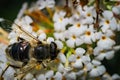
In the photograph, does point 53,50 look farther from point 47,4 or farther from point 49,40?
point 47,4

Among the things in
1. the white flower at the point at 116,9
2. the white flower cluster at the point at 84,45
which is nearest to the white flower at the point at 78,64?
A: the white flower cluster at the point at 84,45

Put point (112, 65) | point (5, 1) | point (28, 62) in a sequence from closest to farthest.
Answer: point (28, 62), point (112, 65), point (5, 1)

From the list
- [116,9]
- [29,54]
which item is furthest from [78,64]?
[116,9]

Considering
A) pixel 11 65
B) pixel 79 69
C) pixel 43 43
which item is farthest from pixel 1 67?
pixel 79 69

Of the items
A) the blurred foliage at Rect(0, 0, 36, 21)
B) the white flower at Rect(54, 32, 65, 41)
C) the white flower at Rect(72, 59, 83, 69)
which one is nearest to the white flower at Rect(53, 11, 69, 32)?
the white flower at Rect(54, 32, 65, 41)

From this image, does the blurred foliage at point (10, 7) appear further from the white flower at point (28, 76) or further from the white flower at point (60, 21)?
the white flower at point (28, 76)

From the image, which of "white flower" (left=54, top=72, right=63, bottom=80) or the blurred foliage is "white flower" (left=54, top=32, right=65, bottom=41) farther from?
the blurred foliage

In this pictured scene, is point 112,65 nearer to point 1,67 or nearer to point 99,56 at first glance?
point 99,56

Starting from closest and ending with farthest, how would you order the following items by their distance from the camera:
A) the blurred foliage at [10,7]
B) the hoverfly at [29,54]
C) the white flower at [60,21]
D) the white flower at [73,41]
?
the hoverfly at [29,54] → the white flower at [73,41] → the white flower at [60,21] → the blurred foliage at [10,7]

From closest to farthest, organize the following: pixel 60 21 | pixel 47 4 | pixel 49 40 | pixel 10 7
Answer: pixel 49 40, pixel 60 21, pixel 47 4, pixel 10 7
